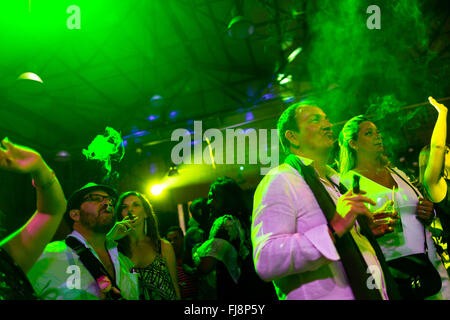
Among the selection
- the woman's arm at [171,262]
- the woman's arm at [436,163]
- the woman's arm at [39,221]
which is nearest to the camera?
the woman's arm at [39,221]

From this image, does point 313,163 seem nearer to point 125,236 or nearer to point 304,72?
point 125,236

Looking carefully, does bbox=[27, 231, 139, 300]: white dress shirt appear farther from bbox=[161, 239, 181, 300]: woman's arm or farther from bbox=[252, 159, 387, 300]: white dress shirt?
bbox=[252, 159, 387, 300]: white dress shirt

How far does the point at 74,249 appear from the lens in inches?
81.4

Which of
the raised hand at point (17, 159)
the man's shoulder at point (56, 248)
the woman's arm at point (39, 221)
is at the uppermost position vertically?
the raised hand at point (17, 159)

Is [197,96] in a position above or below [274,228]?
above

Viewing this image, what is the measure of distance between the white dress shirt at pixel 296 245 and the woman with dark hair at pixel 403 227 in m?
0.39

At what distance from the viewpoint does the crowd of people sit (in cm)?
140

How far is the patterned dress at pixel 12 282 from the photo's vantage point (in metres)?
1.33

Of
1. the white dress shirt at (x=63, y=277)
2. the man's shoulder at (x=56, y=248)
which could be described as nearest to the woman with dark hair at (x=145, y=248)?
the white dress shirt at (x=63, y=277)

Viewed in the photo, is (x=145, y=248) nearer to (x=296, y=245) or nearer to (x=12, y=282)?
(x=12, y=282)

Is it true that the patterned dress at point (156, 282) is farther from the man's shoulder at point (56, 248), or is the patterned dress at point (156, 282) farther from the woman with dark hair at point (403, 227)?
the woman with dark hair at point (403, 227)

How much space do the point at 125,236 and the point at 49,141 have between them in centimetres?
912

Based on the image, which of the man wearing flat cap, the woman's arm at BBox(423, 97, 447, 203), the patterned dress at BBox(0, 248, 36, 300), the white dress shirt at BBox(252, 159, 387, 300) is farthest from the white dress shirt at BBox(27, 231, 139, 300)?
the woman's arm at BBox(423, 97, 447, 203)

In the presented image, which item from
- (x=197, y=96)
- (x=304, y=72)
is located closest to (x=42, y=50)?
(x=197, y=96)
